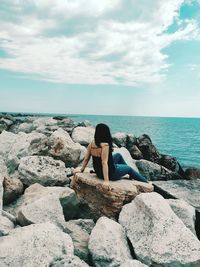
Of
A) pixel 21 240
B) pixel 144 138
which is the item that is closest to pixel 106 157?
pixel 21 240

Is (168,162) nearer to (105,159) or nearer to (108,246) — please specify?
(105,159)

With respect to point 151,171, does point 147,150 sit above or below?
above

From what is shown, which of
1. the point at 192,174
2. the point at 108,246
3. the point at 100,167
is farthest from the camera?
the point at 192,174

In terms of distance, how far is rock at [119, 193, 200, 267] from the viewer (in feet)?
16.4

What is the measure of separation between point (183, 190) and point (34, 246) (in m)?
5.29

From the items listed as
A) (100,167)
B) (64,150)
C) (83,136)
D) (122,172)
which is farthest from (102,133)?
(83,136)

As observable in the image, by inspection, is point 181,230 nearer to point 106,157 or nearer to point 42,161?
point 106,157

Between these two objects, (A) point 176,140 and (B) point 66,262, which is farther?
(A) point 176,140

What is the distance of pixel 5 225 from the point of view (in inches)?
211

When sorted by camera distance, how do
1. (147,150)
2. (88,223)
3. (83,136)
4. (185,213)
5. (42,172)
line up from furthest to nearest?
(147,150), (83,136), (42,172), (185,213), (88,223)

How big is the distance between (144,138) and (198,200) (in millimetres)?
11137

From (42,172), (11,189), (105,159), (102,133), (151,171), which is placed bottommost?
(151,171)

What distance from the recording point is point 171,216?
563 centimetres

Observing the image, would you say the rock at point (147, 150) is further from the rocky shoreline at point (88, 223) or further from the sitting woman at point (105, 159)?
the sitting woman at point (105, 159)
